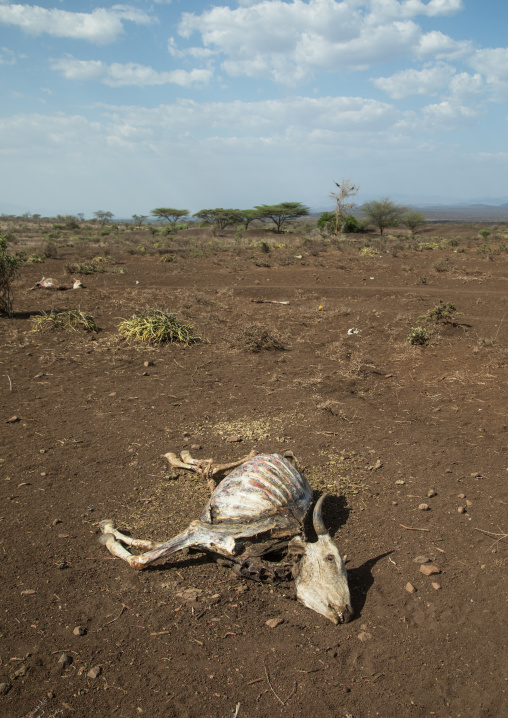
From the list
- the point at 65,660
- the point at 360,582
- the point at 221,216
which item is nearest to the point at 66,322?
the point at 65,660

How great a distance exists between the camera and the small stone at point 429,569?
284 centimetres

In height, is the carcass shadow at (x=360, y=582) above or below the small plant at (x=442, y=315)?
below

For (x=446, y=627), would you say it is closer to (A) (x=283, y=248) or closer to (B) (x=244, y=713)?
(B) (x=244, y=713)

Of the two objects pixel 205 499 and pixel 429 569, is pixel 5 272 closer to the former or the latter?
pixel 205 499

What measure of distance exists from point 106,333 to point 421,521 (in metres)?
6.17

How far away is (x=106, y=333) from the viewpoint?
799 cm

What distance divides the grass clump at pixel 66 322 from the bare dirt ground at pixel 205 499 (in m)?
0.23

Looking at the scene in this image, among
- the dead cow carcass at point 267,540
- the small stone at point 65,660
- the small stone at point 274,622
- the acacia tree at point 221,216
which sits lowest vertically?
the small stone at point 274,622

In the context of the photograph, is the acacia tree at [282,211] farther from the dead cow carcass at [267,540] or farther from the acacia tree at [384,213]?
the dead cow carcass at [267,540]

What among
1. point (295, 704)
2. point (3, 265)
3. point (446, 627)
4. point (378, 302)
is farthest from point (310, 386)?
point (3, 265)

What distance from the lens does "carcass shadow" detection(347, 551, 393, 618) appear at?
104 inches

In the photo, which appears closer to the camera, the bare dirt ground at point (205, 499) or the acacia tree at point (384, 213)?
the bare dirt ground at point (205, 499)

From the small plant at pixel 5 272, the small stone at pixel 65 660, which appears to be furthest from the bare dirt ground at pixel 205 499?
the small plant at pixel 5 272

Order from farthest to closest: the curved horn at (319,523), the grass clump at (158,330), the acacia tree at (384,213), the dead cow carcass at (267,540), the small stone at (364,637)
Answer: the acacia tree at (384,213), the grass clump at (158,330), the curved horn at (319,523), the dead cow carcass at (267,540), the small stone at (364,637)
